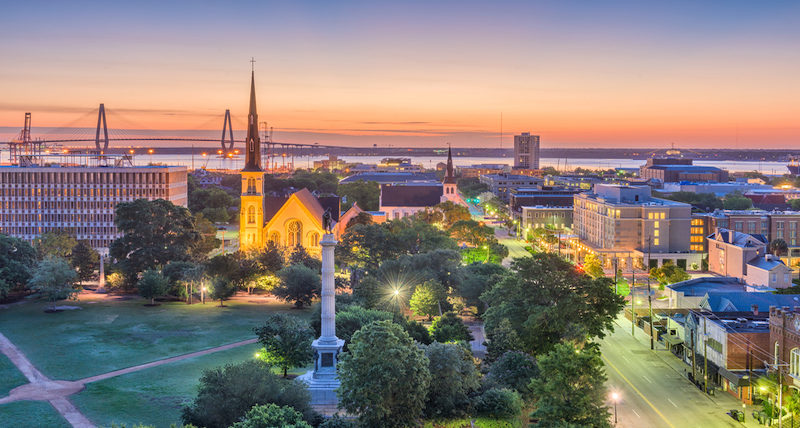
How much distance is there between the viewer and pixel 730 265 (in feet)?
292

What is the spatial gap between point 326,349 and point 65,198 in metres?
84.6

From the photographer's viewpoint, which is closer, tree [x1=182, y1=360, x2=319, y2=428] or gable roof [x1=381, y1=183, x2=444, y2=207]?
tree [x1=182, y1=360, x2=319, y2=428]

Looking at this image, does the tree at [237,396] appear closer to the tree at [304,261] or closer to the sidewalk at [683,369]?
the sidewalk at [683,369]

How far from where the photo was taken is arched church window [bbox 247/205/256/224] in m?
95.1

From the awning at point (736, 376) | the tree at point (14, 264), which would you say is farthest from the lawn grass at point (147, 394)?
the tree at point (14, 264)

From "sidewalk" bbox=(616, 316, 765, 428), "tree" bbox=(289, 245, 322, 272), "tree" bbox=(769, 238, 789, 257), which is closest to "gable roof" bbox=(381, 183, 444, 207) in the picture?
"tree" bbox=(769, 238, 789, 257)

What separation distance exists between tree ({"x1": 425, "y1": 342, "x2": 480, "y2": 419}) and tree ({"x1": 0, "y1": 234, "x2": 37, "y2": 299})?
161ft

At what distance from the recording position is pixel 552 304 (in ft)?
164

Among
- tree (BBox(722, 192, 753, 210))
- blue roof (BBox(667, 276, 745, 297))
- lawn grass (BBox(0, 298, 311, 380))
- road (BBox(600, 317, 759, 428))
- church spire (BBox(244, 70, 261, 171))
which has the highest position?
church spire (BBox(244, 70, 261, 171))

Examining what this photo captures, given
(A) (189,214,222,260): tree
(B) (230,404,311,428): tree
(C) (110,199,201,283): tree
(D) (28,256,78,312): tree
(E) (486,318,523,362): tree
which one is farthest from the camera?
(A) (189,214,222,260): tree

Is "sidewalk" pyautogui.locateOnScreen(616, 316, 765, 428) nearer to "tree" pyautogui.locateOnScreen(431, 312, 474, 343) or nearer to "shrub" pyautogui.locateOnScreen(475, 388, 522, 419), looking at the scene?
"shrub" pyautogui.locateOnScreen(475, 388, 522, 419)

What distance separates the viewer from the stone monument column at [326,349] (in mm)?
43594

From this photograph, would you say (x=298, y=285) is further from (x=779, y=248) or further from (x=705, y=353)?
(x=779, y=248)

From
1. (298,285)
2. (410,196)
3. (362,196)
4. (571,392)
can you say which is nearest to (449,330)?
(571,392)
